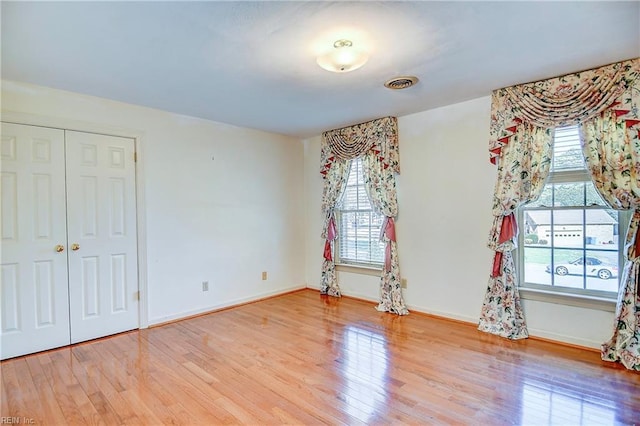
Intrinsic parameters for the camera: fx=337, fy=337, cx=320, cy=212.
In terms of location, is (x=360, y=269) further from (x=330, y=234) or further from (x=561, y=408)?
(x=561, y=408)

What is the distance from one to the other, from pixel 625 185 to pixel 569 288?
102 centimetres

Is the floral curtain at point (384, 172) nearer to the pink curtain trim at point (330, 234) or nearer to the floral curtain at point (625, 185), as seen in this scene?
the pink curtain trim at point (330, 234)

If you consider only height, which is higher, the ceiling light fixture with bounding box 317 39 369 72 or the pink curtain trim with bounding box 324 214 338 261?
the ceiling light fixture with bounding box 317 39 369 72

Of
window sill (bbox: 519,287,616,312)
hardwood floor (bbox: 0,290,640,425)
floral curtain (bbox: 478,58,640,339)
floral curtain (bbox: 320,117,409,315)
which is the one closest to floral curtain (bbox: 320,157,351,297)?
floral curtain (bbox: 320,117,409,315)

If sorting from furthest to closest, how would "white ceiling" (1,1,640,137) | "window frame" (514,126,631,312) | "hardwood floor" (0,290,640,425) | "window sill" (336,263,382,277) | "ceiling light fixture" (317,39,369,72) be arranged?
"window sill" (336,263,382,277)
"window frame" (514,126,631,312)
"ceiling light fixture" (317,39,369,72)
"hardwood floor" (0,290,640,425)
"white ceiling" (1,1,640,137)

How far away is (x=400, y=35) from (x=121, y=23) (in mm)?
1758

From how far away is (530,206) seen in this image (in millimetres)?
3314

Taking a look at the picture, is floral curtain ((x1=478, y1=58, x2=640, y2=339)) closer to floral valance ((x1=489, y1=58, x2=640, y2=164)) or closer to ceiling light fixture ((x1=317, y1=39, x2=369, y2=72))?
floral valance ((x1=489, y1=58, x2=640, y2=164))

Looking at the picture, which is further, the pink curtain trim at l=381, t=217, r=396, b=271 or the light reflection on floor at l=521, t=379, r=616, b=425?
the pink curtain trim at l=381, t=217, r=396, b=271

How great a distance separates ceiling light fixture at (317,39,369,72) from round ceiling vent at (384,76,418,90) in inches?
22.0

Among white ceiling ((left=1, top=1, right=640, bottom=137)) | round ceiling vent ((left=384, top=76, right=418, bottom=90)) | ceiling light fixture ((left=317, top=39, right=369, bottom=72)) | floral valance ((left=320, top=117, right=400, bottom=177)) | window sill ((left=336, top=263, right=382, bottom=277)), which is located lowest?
window sill ((left=336, top=263, right=382, bottom=277))

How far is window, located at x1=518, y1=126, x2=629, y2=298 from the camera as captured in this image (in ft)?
9.54

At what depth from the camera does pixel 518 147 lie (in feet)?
10.5

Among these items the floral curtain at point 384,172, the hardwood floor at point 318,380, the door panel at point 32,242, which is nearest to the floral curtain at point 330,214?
the floral curtain at point 384,172
